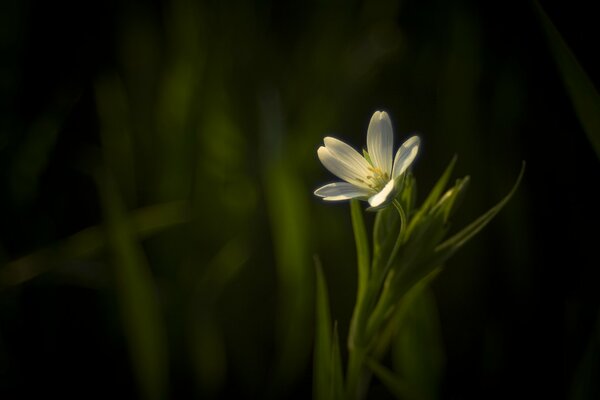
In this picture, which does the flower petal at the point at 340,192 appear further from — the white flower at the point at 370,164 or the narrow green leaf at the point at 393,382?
the narrow green leaf at the point at 393,382

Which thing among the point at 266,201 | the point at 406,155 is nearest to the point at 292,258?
the point at 266,201

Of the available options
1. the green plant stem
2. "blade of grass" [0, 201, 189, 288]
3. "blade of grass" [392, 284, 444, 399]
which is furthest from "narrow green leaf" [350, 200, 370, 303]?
"blade of grass" [0, 201, 189, 288]

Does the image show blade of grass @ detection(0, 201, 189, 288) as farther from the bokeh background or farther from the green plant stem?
the green plant stem

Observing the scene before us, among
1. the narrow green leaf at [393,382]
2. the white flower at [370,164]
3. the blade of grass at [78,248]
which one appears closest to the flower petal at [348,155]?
Result: the white flower at [370,164]

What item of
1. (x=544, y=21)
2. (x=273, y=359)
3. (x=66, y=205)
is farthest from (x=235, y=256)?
(x=544, y=21)

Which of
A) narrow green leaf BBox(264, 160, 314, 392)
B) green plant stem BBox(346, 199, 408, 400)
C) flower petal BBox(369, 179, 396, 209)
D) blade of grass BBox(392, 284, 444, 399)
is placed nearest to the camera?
flower petal BBox(369, 179, 396, 209)

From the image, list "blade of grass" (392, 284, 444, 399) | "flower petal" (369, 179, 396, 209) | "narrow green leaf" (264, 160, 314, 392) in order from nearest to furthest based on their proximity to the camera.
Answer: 1. "flower petal" (369, 179, 396, 209)
2. "blade of grass" (392, 284, 444, 399)
3. "narrow green leaf" (264, 160, 314, 392)
